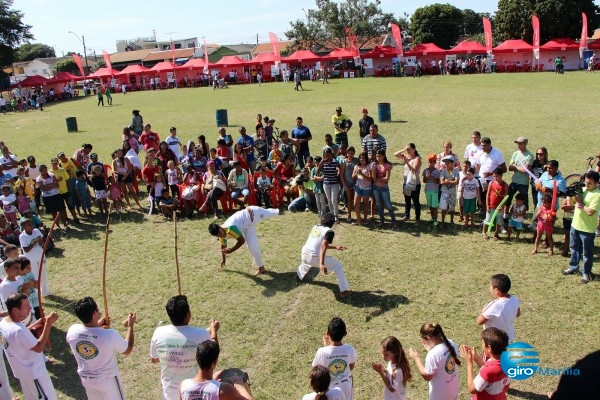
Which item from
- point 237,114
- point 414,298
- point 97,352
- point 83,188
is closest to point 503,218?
point 414,298

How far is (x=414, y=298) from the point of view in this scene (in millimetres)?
8258

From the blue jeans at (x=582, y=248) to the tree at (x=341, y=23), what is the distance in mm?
62027

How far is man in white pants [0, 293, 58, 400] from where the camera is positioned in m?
5.47

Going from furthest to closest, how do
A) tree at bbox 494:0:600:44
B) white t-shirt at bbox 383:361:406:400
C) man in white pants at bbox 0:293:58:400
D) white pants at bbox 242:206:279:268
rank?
tree at bbox 494:0:600:44
white pants at bbox 242:206:279:268
man in white pants at bbox 0:293:58:400
white t-shirt at bbox 383:361:406:400

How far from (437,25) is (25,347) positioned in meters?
71.6

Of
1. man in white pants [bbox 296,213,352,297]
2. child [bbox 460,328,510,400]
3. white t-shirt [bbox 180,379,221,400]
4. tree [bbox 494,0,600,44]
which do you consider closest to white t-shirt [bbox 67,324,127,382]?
white t-shirt [bbox 180,379,221,400]

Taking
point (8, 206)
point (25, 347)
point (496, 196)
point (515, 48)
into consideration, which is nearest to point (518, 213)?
point (496, 196)

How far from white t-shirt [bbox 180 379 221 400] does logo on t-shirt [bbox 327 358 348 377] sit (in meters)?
1.34

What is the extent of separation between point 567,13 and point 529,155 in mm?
47657

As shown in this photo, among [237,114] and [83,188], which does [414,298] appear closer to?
[83,188]

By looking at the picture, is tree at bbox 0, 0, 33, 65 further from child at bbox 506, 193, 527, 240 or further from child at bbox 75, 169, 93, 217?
child at bbox 506, 193, 527, 240

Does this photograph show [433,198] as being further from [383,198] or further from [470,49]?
[470,49]

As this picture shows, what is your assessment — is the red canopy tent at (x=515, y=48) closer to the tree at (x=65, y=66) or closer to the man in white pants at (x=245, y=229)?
the man in white pants at (x=245, y=229)

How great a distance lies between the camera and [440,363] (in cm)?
502
